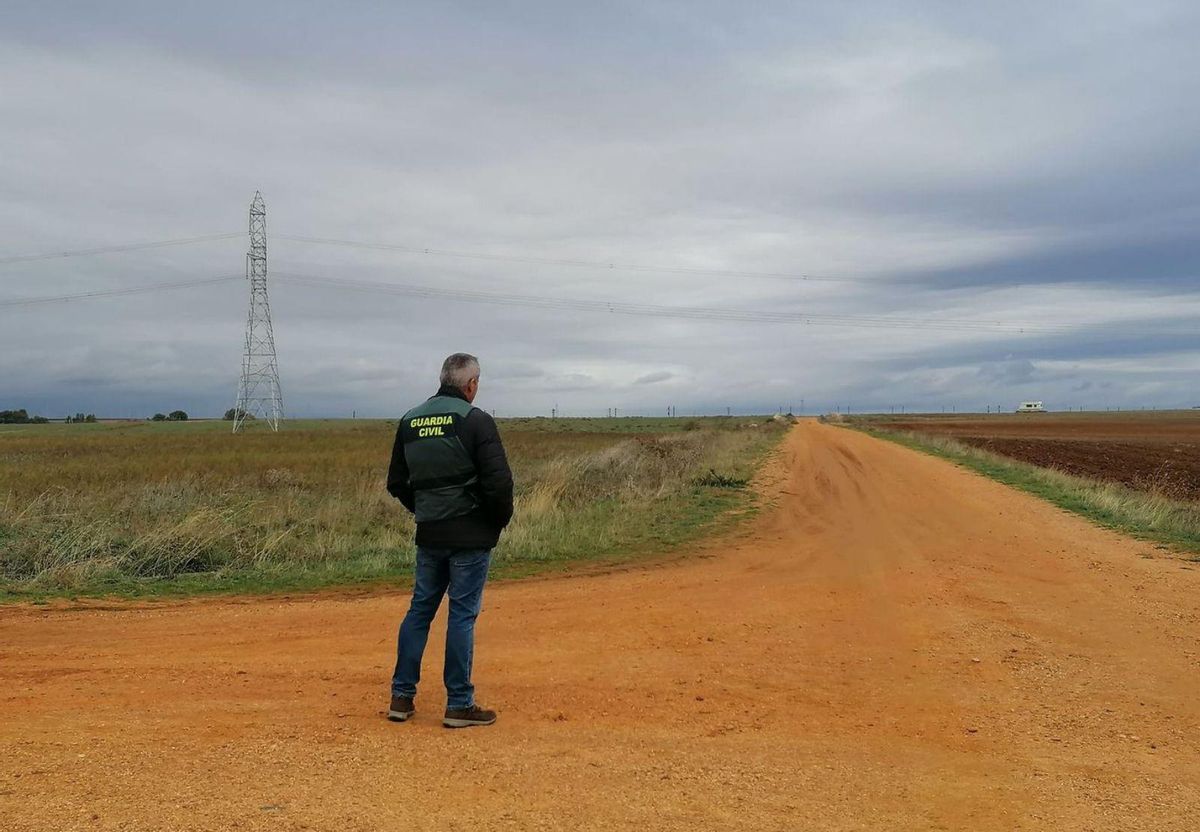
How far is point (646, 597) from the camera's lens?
8.99 meters

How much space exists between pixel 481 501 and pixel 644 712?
5.50 ft

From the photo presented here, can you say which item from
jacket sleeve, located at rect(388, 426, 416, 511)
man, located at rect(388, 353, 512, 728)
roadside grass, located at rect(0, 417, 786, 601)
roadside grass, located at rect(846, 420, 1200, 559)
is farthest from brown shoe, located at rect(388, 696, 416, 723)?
roadside grass, located at rect(846, 420, 1200, 559)

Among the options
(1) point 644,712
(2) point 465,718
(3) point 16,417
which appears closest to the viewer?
(2) point 465,718

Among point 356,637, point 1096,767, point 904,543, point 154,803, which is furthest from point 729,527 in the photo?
point 154,803

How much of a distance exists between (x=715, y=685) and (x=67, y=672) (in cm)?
455

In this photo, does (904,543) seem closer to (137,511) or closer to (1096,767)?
(1096,767)

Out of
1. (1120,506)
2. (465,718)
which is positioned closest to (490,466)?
(465,718)

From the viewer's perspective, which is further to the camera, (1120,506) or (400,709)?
(1120,506)

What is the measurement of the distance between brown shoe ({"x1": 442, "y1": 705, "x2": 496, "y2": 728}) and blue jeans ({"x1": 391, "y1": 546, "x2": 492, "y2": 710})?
29 mm

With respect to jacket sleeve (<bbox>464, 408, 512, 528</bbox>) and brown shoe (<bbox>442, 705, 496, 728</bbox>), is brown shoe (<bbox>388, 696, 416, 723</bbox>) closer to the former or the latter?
brown shoe (<bbox>442, 705, 496, 728</bbox>)

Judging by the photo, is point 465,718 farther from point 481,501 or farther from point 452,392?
point 452,392

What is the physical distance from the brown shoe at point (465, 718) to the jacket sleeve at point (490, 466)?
110 centimetres

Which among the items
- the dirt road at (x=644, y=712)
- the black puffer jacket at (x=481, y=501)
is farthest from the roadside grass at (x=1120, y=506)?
the black puffer jacket at (x=481, y=501)

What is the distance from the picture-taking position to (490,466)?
4.97 meters
